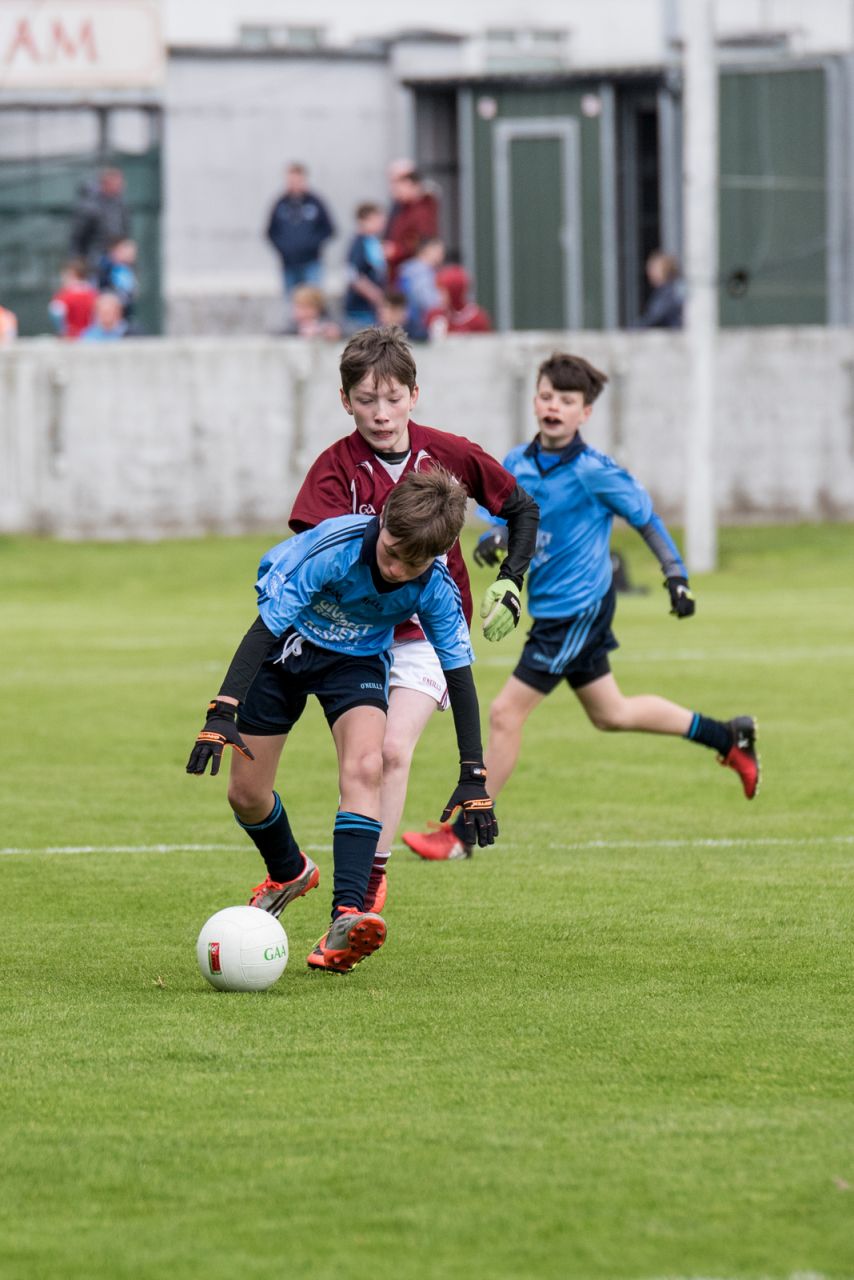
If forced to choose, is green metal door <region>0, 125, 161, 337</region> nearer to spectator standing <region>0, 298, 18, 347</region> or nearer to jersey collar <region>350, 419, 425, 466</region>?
spectator standing <region>0, 298, 18, 347</region>

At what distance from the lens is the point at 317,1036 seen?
5.56m

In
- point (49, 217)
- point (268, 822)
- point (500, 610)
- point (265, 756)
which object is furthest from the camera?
point (49, 217)

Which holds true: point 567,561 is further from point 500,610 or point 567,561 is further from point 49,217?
point 49,217

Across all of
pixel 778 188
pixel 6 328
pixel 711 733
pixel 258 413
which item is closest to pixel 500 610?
pixel 711 733

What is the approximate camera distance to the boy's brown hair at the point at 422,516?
5.93 meters

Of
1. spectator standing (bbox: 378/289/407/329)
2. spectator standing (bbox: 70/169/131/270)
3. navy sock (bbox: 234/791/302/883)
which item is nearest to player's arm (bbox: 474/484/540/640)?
navy sock (bbox: 234/791/302/883)

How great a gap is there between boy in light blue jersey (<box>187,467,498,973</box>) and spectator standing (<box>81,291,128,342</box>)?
16.7 m

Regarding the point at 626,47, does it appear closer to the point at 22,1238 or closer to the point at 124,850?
the point at 124,850

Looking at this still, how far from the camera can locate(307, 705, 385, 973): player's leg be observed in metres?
6.30

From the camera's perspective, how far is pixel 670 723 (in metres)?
9.40

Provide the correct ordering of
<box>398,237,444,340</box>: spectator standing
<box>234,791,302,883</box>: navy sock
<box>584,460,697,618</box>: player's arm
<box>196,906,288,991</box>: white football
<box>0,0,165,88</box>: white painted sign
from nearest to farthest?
<box>196,906,288,991</box>: white football, <box>234,791,302,883</box>: navy sock, <box>584,460,697,618</box>: player's arm, <box>398,237,444,340</box>: spectator standing, <box>0,0,165,88</box>: white painted sign

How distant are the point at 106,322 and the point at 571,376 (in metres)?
15.2

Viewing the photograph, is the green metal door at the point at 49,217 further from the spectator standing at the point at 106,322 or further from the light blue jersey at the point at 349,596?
the light blue jersey at the point at 349,596

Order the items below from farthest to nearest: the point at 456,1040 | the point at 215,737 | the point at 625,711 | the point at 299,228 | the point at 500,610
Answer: the point at 299,228, the point at 625,711, the point at 500,610, the point at 215,737, the point at 456,1040
